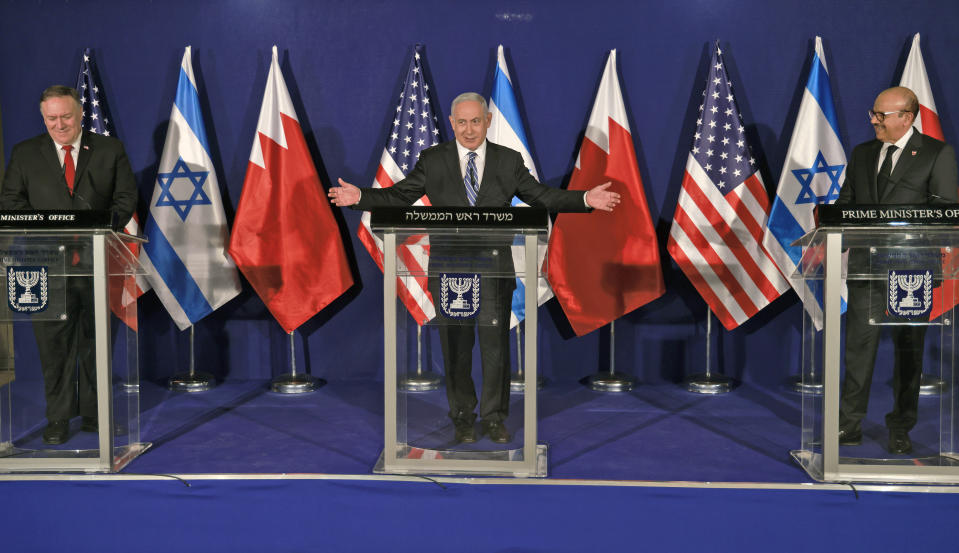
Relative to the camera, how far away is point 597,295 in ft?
15.9

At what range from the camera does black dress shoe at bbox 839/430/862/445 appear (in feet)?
10.4

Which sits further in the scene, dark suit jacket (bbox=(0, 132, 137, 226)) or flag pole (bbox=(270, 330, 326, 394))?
flag pole (bbox=(270, 330, 326, 394))

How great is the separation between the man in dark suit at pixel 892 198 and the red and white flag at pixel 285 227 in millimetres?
2865

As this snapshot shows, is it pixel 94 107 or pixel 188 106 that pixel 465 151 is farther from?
pixel 94 107

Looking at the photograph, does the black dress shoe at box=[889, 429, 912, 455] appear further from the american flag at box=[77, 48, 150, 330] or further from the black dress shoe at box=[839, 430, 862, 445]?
the american flag at box=[77, 48, 150, 330]

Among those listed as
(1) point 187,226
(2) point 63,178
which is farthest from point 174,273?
(2) point 63,178

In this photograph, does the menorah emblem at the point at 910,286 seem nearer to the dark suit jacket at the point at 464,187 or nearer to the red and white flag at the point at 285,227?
the dark suit jacket at the point at 464,187

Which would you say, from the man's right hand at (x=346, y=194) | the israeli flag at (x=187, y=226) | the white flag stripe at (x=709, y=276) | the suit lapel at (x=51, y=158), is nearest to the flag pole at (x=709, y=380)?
the white flag stripe at (x=709, y=276)

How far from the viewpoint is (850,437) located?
125 inches

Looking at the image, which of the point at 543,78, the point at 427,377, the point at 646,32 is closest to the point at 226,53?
the point at 543,78

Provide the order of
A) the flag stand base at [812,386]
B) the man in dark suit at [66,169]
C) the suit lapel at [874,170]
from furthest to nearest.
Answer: the man in dark suit at [66,169] < the suit lapel at [874,170] < the flag stand base at [812,386]

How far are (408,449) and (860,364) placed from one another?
1.78m

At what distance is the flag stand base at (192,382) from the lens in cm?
485

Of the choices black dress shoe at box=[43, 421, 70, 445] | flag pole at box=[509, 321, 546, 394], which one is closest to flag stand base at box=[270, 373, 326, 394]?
black dress shoe at box=[43, 421, 70, 445]
